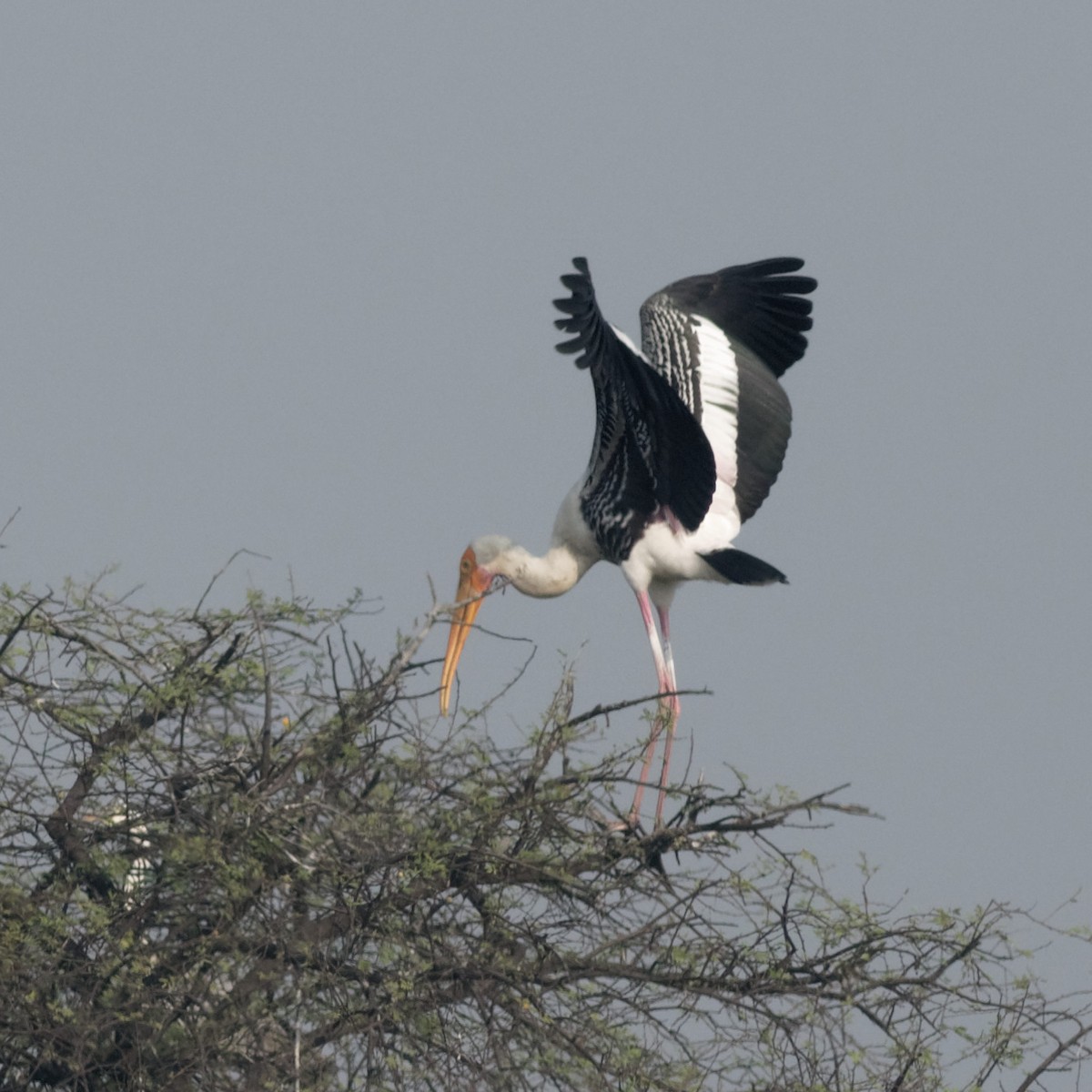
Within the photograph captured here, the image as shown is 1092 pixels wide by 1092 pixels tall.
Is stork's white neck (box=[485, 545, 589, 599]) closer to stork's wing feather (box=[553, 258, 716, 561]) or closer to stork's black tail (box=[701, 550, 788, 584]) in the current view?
stork's wing feather (box=[553, 258, 716, 561])

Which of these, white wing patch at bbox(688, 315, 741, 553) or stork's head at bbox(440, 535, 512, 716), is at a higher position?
white wing patch at bbox(688, 315, 741, 553)

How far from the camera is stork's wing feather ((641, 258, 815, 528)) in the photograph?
9125 millimetres

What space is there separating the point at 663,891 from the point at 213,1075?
1.29m

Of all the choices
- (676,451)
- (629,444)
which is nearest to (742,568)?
(676,451)

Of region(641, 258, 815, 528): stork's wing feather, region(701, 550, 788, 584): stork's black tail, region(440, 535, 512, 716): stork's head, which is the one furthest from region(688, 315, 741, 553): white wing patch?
region(440, 535, 512, 716): stork's head

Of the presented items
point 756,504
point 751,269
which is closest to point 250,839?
point 756,504

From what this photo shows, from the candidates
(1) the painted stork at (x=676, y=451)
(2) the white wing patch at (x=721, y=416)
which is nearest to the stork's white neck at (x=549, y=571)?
(1) the painted stork at (x=676, y=451)

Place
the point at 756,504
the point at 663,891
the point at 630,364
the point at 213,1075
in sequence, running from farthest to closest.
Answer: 1. the point at 756,504
2. the point at 630,364
3. the point at 663,891
4. the point at 213,1075

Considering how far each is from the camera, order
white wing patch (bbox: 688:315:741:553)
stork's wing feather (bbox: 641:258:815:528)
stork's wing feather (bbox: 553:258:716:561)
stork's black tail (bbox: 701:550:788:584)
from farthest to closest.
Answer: stork's wing feather (bbox: 641:258:815:528), white wing patch (bbox: 688:315:741:553), stork's black tail (bbox: 701:550:788:584), stork's wing feather (bbox: 553:258:716:561)

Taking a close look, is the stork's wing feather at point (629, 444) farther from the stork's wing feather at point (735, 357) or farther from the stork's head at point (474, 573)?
the stork's head at point (474, 573)

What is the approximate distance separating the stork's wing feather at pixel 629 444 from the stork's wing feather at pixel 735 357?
335mm

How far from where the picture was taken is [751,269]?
9.62 meters

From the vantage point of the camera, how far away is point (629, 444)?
27.7ft

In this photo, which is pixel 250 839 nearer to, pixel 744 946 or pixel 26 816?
pixel 26 816
